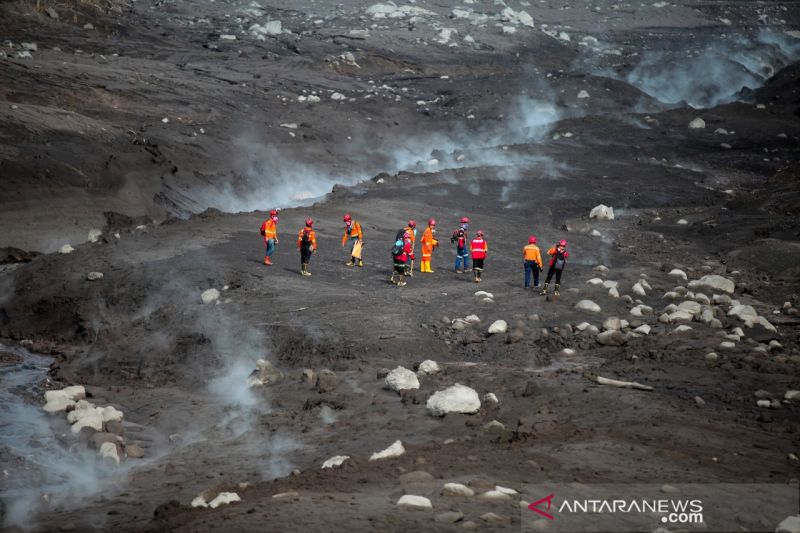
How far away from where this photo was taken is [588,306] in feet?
59.4

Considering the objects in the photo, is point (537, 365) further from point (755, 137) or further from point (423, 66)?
point (423, 66)

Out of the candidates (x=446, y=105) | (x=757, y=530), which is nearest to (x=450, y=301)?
(x=757, y=530)

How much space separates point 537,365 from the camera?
1577 cm

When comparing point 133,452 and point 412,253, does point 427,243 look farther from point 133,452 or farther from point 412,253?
point 133,452

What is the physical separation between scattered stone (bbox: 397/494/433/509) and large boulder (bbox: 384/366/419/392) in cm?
530

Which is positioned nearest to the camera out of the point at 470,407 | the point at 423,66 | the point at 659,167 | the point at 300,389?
the point at 470,407

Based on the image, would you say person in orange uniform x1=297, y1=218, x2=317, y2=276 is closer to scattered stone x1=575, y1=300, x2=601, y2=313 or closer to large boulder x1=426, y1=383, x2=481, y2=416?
scattered stone x1=575, y1=300, x2=601, y2=313

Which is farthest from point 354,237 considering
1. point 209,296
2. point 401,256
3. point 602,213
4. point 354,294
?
point 602,213

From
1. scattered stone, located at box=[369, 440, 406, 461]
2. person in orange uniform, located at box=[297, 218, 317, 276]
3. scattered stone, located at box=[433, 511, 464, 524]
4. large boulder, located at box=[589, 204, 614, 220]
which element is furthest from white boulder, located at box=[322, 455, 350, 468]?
large boulder, located at box=[589, 204, 614, 220]

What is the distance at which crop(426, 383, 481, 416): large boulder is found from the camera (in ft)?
43.0

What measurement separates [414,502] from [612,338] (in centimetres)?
828

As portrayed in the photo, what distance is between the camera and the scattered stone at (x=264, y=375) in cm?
1525

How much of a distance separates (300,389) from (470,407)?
10.5 feet

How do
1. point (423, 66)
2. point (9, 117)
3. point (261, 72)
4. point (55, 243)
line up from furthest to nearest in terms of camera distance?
point (423, 66) → point (261, 72) → point (9, 117) → point (55, 243)
